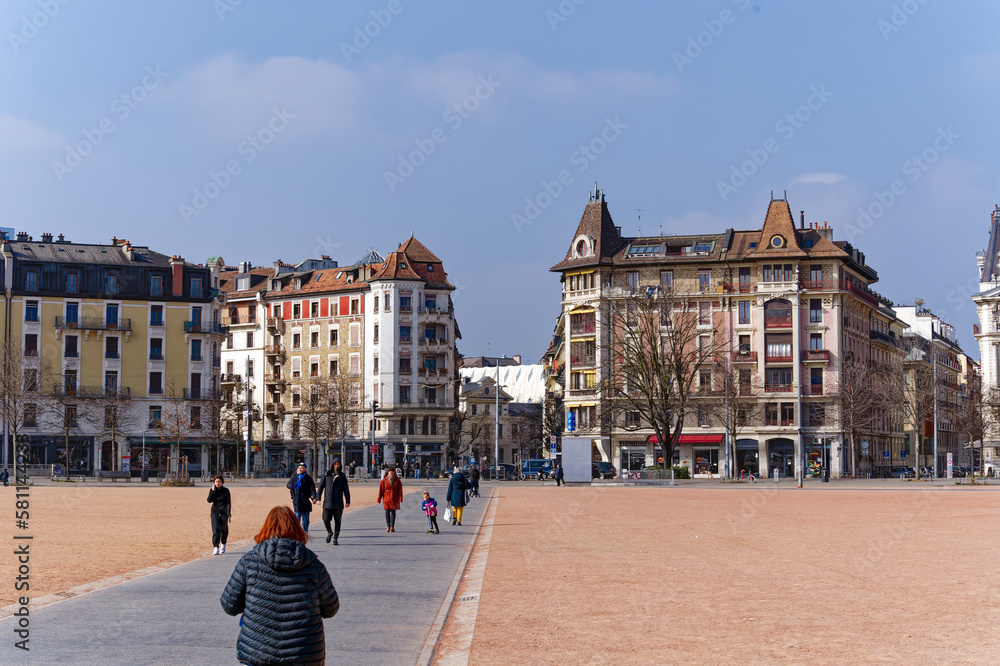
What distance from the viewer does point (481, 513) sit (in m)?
40.6

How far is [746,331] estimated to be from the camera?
97.2m

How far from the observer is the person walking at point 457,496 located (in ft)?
107

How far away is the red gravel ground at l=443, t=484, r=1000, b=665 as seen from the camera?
12.0 meters

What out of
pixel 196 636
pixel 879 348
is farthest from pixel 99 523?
pixel 879 348

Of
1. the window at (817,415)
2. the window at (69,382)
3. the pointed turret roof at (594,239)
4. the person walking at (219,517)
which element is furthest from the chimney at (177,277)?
the person walking at (219,517)

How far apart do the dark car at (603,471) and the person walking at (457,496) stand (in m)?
52.1

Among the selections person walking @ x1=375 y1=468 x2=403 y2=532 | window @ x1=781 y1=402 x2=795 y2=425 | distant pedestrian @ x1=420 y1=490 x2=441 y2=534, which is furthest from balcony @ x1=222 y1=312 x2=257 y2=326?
person walking @ x1=375 y1=468 x2=403 y2=532

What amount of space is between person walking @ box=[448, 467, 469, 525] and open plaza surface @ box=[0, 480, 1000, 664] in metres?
0.65

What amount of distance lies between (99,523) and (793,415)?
71.5 m

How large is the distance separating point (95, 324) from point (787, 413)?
54.2 meters

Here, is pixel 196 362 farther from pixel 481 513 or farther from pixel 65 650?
pixel 65 650

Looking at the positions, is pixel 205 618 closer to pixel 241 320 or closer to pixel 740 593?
pixel 740 593

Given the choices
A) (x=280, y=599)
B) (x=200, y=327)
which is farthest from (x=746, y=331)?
(x=280, y=599)

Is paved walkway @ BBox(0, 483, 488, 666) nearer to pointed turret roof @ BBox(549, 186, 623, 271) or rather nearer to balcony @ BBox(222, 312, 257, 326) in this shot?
pointed turret roof @ BBox(549, 186, 623, 271)
